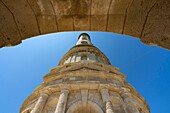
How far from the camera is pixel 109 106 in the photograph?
9.59 metres

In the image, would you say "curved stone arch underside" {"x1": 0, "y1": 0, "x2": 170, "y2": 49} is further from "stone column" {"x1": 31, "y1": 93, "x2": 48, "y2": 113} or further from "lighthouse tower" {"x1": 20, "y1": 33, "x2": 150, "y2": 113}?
"stone column" {"x1": 31, "y1": 93, "x2": 48, "y2": 113}

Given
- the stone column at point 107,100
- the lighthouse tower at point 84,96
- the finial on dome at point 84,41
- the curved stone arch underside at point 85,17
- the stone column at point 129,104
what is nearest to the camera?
the curved stone arch underside at point 85,17

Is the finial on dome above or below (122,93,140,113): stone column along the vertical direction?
above

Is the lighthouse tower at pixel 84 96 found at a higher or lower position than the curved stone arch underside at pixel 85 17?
higher

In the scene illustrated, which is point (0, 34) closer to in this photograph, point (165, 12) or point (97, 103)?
point (165, 12)

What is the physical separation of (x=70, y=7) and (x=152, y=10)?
167 centimetres

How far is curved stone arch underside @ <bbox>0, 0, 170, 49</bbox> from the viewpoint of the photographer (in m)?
3.16

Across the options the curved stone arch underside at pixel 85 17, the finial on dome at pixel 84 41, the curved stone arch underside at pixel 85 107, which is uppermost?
the finial on dome at pixel 84 41

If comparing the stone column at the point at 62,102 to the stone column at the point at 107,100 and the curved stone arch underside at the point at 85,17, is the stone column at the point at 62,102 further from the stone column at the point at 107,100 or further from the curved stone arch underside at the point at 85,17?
the curved stone arch underside at the point at 85,17

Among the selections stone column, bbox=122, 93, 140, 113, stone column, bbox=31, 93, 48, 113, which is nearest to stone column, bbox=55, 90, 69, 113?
stone column, bbox=31, 93, 48, 113

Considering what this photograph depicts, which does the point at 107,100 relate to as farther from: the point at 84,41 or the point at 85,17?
the point at 84,41

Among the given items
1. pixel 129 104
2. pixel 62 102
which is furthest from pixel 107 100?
pixel 62 102

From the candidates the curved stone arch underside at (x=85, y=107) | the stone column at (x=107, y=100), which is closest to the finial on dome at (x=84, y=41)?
the stone column at (x=107, y=100)

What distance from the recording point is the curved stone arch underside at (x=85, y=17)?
125 inches
